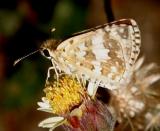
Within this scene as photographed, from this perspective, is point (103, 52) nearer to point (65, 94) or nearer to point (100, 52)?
point (100, 52)

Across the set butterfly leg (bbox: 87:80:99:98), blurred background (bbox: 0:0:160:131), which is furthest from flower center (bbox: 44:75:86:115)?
blurred background (bbox: 0:0:160:131)

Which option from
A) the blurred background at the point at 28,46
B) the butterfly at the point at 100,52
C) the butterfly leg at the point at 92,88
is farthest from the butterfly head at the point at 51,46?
the blurred background at the point at 28,46

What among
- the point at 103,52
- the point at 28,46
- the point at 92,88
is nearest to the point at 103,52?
the point at 103,52

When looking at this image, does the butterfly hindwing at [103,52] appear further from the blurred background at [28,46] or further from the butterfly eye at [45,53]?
the blurred background at [28,46]

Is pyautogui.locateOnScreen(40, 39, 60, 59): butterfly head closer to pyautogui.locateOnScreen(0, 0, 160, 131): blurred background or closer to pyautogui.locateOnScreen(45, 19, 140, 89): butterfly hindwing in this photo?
pyautogui.locateOnScreen(45, 19, 140, 89): butterfly hindwing

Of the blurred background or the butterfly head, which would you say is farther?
the blurred background

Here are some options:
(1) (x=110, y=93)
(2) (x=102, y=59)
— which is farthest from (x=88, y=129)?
(1) (x=110, y=93)

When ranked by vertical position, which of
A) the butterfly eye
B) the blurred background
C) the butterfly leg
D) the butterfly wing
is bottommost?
the butterfly leg

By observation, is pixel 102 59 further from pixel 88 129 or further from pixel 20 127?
pixel 20 127
